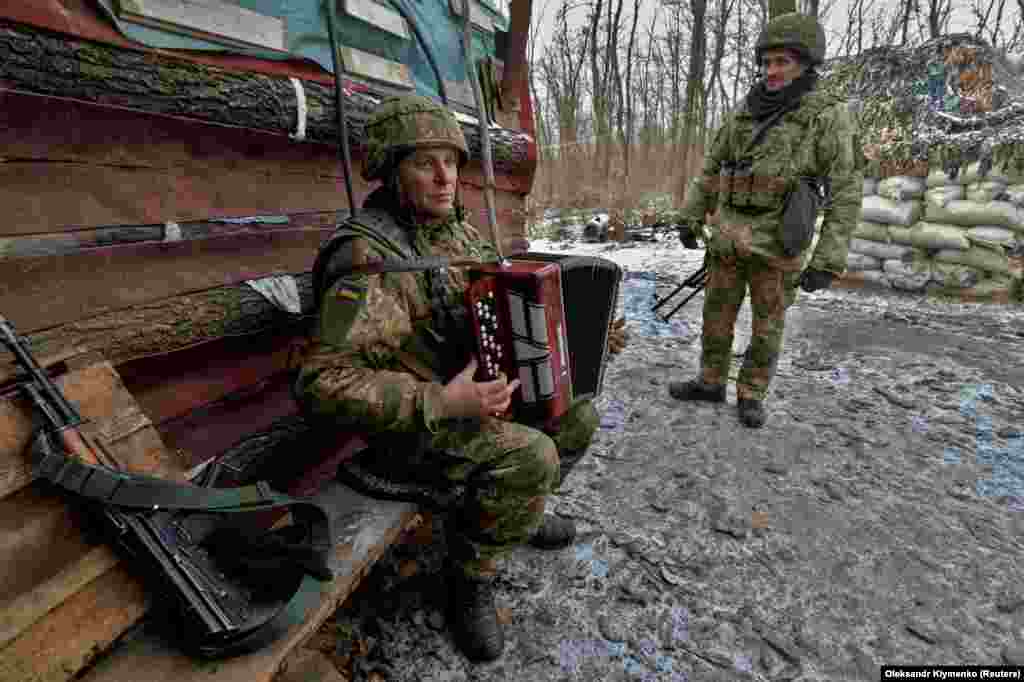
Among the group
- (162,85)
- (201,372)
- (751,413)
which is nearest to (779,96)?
(751,413)

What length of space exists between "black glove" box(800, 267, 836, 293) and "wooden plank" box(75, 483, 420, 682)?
2.66 meters

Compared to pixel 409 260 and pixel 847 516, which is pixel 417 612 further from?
pixel 847 516

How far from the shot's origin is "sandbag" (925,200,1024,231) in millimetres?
5402

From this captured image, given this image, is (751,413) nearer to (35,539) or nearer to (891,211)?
(35,539)

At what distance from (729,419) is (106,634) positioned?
3349 mm

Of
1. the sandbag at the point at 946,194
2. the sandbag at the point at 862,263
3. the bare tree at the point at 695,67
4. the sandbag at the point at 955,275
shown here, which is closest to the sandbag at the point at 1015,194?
the sandbag at the point at 946,194

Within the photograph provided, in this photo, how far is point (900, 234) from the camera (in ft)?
20.5

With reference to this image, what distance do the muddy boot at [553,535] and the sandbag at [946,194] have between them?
6.47 meters

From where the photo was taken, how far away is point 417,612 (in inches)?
78.9

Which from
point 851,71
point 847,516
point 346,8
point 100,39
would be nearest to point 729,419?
point 847,516

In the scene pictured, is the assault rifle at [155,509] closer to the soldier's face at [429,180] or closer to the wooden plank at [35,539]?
the wooden plank at [35,539]

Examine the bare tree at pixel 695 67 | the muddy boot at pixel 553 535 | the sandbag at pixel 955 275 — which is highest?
the bare tree at pixel 695 67

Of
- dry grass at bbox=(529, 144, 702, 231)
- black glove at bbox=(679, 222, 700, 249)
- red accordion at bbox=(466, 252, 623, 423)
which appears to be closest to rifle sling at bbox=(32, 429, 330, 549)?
red accordion at bbox=(466, 252, 623, 423)

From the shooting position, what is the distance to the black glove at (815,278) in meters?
2.93
